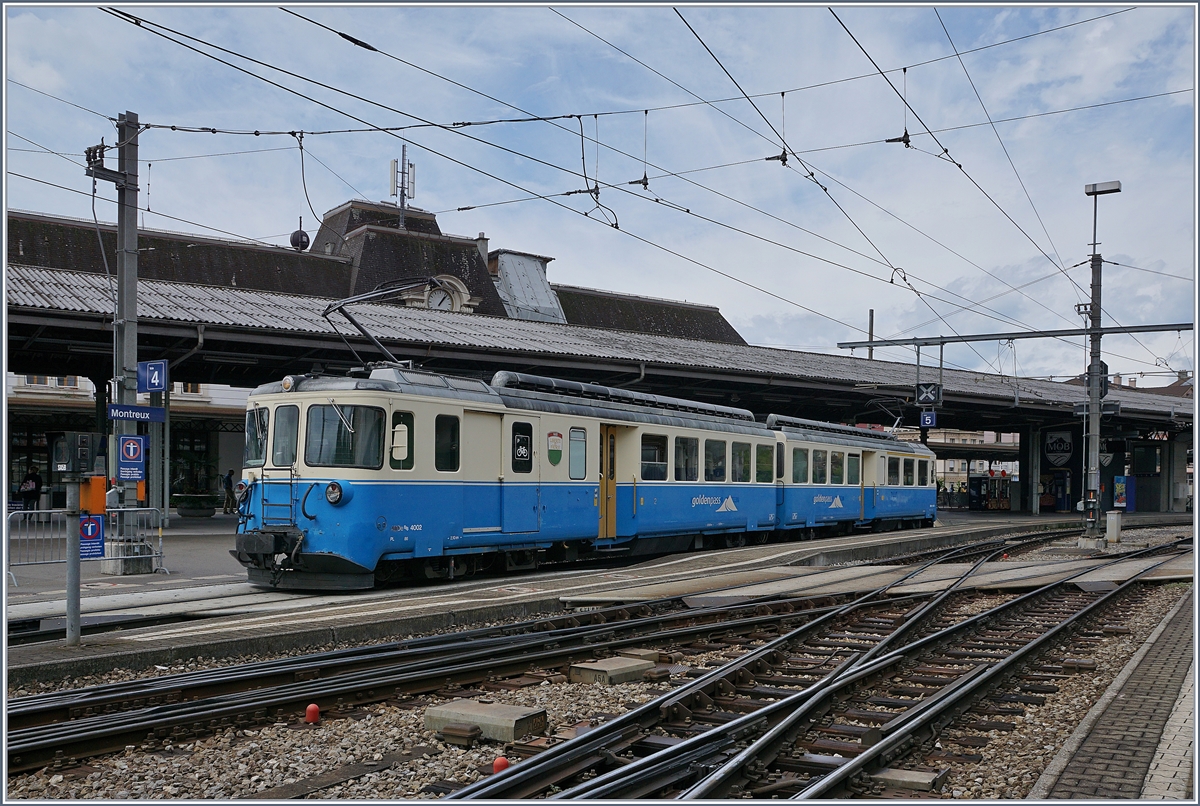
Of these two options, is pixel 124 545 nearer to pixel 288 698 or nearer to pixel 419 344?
pixel 419 344

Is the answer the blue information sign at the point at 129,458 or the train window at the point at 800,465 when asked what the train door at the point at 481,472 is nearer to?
the blue information sign at the point at 129,458

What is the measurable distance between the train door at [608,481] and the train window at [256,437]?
559 cm

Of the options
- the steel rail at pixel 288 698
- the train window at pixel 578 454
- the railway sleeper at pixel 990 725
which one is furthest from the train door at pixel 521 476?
the railway sleeper at pixel 990 725

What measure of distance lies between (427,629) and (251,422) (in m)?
4.84

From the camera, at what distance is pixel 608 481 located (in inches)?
683

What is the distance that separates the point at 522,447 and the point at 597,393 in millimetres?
2632

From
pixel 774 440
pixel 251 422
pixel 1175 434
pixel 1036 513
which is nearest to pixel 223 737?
pixel 251 422

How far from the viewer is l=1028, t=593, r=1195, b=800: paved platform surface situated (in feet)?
17.3

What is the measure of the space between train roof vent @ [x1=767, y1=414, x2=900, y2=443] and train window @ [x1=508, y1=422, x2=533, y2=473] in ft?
29.1

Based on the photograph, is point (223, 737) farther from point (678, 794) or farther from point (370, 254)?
point (370, 254)

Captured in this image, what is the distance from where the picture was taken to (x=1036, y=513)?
1757 inches

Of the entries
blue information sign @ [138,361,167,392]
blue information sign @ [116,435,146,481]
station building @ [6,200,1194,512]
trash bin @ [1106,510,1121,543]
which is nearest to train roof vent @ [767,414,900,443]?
station building @ [6,200,1194,512]

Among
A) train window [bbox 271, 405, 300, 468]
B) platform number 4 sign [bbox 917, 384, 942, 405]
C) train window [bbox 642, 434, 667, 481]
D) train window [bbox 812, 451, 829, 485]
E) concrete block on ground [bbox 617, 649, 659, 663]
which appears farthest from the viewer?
platform number 4 sign [bbox 917, 384, 942, 405]

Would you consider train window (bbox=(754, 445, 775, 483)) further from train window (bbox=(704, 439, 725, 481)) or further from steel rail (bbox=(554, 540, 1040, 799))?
steel rail (bbox=(554, 540, 1040, 799))
